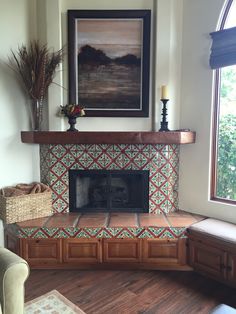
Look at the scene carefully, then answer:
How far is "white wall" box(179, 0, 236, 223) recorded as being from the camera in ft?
9.19

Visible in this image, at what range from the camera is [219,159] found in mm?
2869

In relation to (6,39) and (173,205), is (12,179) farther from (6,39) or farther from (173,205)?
(173,205)

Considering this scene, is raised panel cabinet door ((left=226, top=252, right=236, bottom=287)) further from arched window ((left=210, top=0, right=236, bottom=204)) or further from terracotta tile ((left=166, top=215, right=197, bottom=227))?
arched window ((left=210, top=0, right=236, bottom=204))

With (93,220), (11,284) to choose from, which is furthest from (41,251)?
(11,284)

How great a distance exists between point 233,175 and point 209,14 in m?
1.74

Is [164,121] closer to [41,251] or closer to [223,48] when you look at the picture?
[223,48]

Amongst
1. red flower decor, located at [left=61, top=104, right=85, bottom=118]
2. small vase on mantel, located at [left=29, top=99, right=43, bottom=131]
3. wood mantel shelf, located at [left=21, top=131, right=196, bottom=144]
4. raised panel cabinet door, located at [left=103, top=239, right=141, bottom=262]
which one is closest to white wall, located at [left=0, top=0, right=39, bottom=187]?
small vase on mantel, located at [left=29, top=99, right=43, bottom=131]

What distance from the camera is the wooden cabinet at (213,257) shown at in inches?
90.7

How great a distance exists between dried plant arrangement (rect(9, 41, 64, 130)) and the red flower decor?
0.33 meters

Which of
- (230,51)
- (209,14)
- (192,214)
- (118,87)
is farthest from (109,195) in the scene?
(209,14)

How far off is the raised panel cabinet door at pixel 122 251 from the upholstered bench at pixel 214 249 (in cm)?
54

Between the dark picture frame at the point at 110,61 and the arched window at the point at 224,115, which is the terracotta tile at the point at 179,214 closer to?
the arched window at the point at 224,115

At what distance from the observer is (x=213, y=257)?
2436mm

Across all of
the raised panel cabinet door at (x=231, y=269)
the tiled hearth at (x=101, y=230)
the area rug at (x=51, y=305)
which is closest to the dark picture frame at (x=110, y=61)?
the tiled hearth at (x=101, y=230)
